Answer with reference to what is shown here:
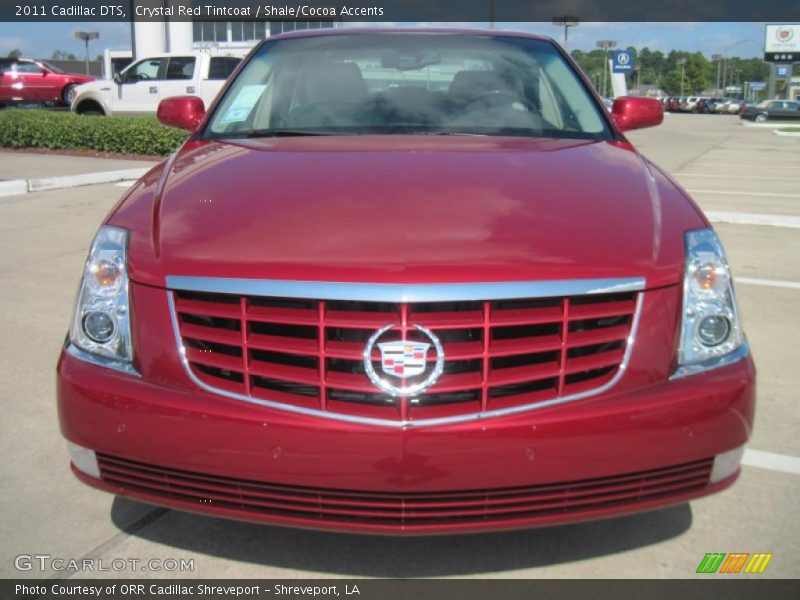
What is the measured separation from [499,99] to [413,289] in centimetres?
170

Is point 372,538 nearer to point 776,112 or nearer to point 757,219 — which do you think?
point 757,219

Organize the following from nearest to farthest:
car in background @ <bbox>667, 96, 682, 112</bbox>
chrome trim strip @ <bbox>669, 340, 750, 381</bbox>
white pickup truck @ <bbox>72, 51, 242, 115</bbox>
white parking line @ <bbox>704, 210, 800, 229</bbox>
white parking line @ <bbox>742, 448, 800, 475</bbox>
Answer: chrome trim strip @ <bbox>669, 340, 750, 381</bbox> < white parking line @ <bbox>742, 448, 800, 475</bbox> < white parking line @ <bbox>704, 210, 800, 229</bbox> < white pickup truck @ <bbox>72, 51, 242, 115</bbox> < car in background @ <bbox>667, 96, 682, 112</bbox>

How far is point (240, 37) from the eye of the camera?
161ft

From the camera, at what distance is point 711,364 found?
2.29m

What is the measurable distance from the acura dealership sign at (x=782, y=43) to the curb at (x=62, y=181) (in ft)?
250

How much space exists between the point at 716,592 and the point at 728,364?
629 mm

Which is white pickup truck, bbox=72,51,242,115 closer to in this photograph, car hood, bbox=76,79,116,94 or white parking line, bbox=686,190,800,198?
car hood, bbox=76,79,116,94

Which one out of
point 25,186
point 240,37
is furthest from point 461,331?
point 240,37

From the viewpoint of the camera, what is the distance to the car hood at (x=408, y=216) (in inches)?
85.8

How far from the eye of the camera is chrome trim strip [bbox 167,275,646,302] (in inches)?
82.1

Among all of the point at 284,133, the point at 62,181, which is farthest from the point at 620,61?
the point at 284,133

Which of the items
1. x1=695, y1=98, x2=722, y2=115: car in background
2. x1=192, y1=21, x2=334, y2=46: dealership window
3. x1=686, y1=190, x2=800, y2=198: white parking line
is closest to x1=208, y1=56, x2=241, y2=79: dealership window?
x1=686, y1=190, x2=800, y2=198: white parking line

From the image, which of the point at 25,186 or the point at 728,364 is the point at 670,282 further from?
the point at 25,186

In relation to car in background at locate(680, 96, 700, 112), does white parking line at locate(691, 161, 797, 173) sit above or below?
below
